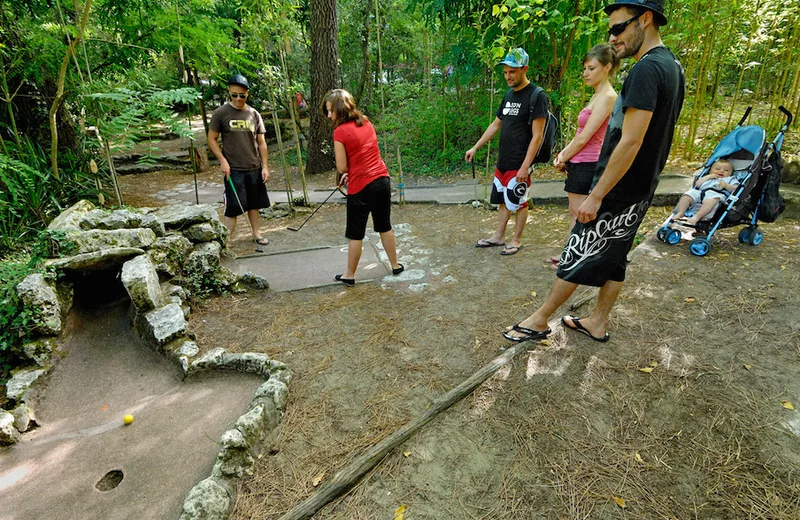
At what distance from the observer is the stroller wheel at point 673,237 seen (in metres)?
4.14

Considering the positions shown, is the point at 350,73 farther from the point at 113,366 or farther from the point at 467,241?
the point at 113,366

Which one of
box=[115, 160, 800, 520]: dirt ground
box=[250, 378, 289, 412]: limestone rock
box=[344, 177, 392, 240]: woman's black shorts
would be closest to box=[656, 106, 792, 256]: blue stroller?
box=[115, 160, 800, 520]: dirt ground

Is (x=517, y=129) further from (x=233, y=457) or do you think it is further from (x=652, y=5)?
(x=233, y=457)

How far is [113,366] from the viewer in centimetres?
273

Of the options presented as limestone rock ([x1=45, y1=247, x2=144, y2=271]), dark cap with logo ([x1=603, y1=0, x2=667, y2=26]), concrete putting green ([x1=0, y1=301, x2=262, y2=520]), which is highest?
dark cap with logo ([x1=603, y1=0, x2=667, y2=26])

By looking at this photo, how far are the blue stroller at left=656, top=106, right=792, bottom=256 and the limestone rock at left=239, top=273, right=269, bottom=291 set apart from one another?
402 cm

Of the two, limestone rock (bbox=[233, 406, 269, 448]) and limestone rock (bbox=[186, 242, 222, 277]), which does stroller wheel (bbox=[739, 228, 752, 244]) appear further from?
limestone rock (bbox=[186, 242, 222, 277])

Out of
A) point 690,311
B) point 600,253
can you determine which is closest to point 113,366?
point 600,253

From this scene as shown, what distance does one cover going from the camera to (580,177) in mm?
3395

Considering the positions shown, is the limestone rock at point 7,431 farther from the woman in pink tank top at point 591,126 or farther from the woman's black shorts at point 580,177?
the woman's black shorts at point 580,177

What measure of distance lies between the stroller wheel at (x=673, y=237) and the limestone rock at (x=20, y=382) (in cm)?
535

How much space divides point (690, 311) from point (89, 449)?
387 cm

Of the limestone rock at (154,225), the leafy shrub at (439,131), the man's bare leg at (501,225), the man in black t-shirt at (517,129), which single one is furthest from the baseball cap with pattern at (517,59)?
the leafy shrub at (439,131)

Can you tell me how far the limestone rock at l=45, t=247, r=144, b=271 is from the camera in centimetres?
294
